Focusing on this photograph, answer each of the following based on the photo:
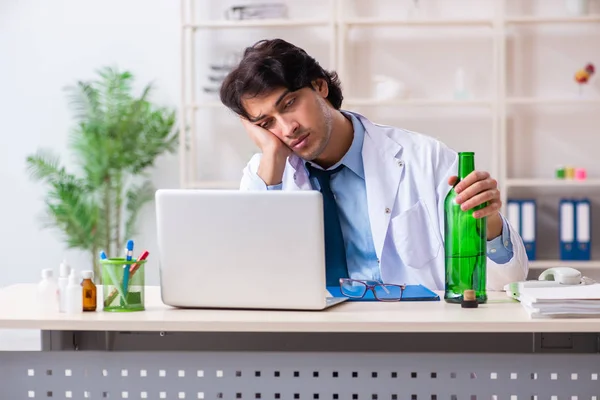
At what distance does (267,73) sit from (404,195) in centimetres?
50

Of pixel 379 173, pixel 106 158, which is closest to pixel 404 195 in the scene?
pixel 379 173

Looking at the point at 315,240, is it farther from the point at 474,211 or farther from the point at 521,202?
the point at 521,202

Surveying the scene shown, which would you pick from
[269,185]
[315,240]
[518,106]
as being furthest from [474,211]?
[518,106]

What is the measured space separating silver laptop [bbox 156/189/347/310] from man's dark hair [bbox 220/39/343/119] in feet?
2.21

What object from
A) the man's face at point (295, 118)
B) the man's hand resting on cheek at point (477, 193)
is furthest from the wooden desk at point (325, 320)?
the man's face at point (295, 118)

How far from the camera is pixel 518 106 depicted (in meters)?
4.46

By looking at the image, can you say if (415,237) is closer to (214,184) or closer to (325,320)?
(325,320)

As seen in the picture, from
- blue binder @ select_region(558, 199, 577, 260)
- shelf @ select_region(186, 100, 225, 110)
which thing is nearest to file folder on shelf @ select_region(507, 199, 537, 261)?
blue binder @ select_region(558, 199, 577, 260)

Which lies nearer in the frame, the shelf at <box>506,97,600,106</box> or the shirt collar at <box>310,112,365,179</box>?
the shirt collar at <box>310,112,365,179</box>

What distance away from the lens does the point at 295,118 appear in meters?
2.29

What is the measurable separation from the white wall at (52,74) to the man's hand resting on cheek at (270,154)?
7.96 feet

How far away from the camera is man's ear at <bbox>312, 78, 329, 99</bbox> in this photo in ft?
7.96

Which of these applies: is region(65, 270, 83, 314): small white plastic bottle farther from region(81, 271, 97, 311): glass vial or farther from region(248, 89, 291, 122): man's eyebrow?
region(248, 89, 291, 122): man's eyebrow

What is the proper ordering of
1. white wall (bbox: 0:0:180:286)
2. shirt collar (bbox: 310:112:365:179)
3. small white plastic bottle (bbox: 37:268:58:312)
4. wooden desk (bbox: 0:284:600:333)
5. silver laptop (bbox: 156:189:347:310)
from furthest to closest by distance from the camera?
1. white wall (bbox: 0:0:180:286)
2. shirt collar (bbox: 310:112:365:179)
3. small white plastic bottle (bbox: 37:268:58:312)
4. silver laptop (bbox: 156:189:347:310)
5. wooden desk (bbox: 0:284:600:333)
